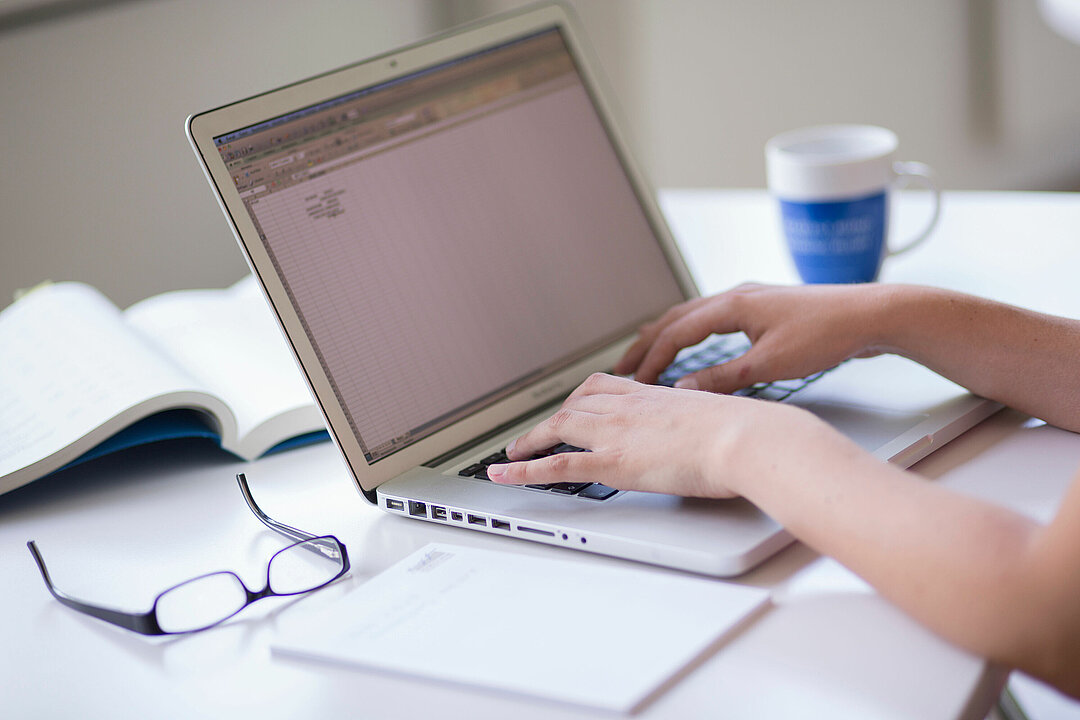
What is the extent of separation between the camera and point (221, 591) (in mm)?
653

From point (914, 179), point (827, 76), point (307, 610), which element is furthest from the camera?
point (827, 76)

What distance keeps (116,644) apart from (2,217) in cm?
133

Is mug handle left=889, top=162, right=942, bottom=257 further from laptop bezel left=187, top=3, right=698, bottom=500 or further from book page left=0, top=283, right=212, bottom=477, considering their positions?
book page left=0, top=283, right=212, bottom=477

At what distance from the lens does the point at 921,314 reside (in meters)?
0.77

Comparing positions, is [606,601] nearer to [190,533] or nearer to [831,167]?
[190,533]

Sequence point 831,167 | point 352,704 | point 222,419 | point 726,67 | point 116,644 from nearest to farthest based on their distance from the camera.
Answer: point 352,704 → point 116,644 → point 222,419 → point 831,167 → point 726,67

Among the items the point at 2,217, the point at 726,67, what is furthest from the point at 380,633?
the point at 726,67

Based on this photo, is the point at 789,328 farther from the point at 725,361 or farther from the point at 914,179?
the point at 914,179

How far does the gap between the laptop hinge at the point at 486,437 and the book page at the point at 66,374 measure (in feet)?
0.68

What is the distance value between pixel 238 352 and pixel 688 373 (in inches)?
17.1

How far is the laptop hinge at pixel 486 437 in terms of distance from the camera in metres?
0.78

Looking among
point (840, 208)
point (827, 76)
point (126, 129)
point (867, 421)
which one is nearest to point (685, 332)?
point (867, 421)

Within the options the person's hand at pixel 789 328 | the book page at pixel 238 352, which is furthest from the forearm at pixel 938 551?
the book page at pixel 238 352

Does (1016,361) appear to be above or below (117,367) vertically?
below
